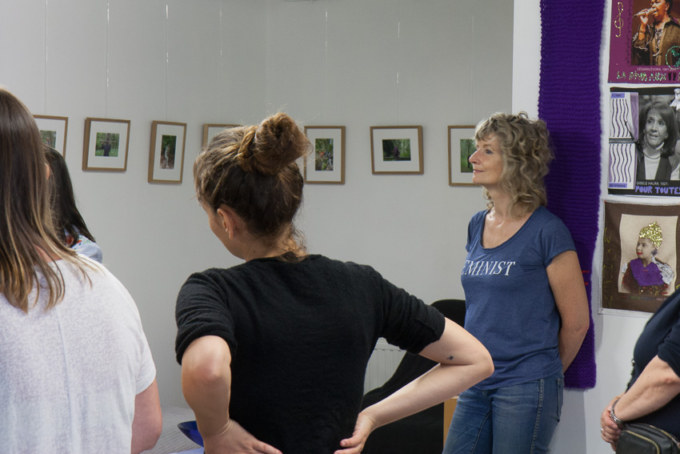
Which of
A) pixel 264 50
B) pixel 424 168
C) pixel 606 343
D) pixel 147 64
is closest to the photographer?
pixel 606 343

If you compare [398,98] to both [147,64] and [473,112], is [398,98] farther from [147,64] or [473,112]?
[147,64]

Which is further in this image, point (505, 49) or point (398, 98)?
point (398, 98)

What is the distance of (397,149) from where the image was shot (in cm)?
589

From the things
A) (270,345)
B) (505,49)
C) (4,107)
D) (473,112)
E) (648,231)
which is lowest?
(270,345)

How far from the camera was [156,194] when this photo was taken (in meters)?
5.55

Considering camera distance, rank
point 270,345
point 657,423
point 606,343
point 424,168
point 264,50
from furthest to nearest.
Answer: point 264,50
point 424,168
point 606,343
point 657,423
point 270,345

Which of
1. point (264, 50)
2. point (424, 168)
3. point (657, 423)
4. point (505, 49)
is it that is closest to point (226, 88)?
point (264, 50)

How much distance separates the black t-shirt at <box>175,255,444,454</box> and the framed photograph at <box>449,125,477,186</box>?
4269 mm

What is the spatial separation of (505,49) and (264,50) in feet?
6.36

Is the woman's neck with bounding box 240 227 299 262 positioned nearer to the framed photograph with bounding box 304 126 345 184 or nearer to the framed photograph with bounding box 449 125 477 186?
the framed photograph with bounding box 449 125 477 186

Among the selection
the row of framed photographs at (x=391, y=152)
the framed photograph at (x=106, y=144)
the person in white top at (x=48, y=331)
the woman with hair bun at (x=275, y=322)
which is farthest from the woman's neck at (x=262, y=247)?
the row of framed photographs at (x=391, y=152)

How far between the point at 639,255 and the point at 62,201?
2040 millimetres

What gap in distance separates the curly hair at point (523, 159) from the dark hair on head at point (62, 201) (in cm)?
151

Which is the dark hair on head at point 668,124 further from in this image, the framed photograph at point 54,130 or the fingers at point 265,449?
the framed photograph at point 54,130
